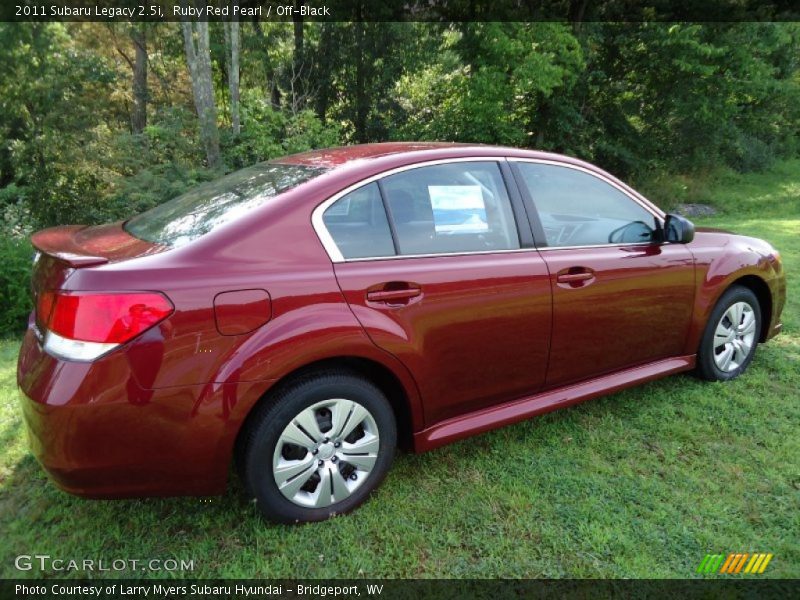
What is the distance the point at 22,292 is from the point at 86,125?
6.54 m

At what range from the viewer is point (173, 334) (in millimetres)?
1924

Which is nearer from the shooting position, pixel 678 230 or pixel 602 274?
pixel 602 274

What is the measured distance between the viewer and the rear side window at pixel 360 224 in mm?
2320

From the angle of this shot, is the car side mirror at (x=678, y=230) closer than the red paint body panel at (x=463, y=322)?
No

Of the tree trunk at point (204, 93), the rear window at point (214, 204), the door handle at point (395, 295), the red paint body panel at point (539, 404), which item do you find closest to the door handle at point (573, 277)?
the red paint body panel at point (539, 404)

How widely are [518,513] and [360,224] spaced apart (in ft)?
4.74

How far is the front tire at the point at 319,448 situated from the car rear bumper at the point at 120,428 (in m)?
0.16

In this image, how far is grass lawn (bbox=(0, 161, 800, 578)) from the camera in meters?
2.17

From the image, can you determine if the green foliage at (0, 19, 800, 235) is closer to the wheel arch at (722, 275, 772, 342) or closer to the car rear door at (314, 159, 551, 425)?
the car rear door at (314, 159, 551, 425)

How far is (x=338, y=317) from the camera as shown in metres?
2.20

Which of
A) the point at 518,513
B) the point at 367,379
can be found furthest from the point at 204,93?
the point at 518,513

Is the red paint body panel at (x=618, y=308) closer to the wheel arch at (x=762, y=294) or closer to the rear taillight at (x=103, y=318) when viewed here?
the wheel arch at (x=762, y=294)

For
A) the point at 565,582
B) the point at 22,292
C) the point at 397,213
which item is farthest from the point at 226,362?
the point at 22,292

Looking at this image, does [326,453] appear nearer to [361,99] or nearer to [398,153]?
[398,153]
